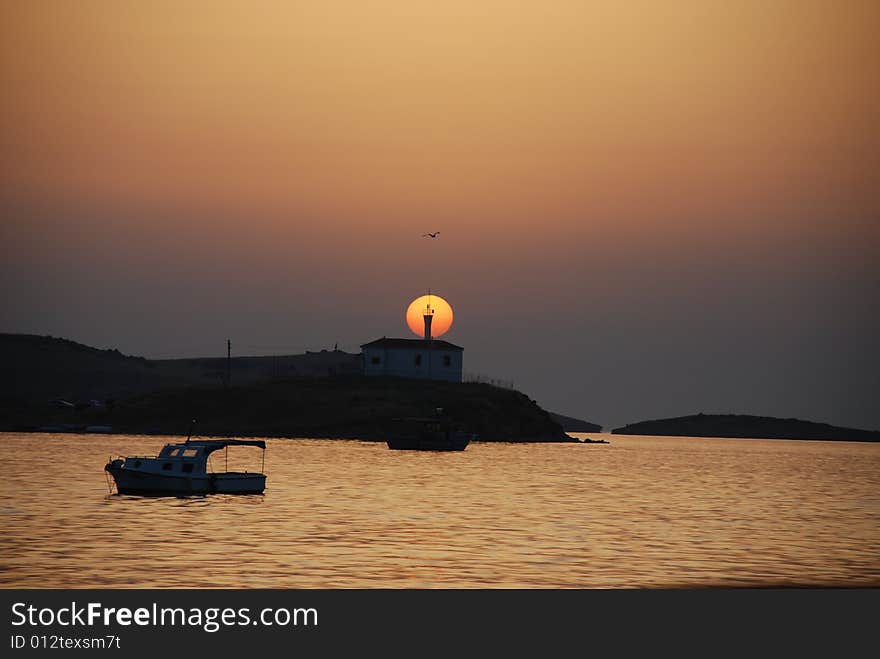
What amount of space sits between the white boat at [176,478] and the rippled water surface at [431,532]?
123 cm

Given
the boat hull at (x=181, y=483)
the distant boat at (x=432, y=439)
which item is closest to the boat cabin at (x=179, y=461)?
the boat hull at (x=181, y=483)

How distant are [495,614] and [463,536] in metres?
26.5

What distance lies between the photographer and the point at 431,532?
60844mm

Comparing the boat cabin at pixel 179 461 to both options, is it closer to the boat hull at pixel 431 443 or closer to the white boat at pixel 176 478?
the white boat at pixel 176 478

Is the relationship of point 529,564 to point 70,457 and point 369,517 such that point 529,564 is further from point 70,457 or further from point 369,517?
point 70,457

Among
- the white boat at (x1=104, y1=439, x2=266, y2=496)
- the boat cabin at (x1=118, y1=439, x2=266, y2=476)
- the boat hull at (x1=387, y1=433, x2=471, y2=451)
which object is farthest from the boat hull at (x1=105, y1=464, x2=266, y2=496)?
the boat hull at (x1=387, y1=433, x2=471, y2=451)

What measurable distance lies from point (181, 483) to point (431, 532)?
26.2 m

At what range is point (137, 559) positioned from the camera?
157 ft

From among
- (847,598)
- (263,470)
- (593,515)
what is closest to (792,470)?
(263,470)

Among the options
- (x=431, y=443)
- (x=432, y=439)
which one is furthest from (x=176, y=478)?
(x=432, y=439)

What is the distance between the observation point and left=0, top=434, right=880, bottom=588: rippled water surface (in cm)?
4522

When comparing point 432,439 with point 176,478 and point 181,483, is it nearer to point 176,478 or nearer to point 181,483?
point 181,483

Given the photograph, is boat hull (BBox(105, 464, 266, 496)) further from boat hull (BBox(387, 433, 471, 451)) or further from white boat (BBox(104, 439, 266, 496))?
boat hull (BBox(387, 433, 471, 451))

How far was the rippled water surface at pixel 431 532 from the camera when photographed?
148 feet
